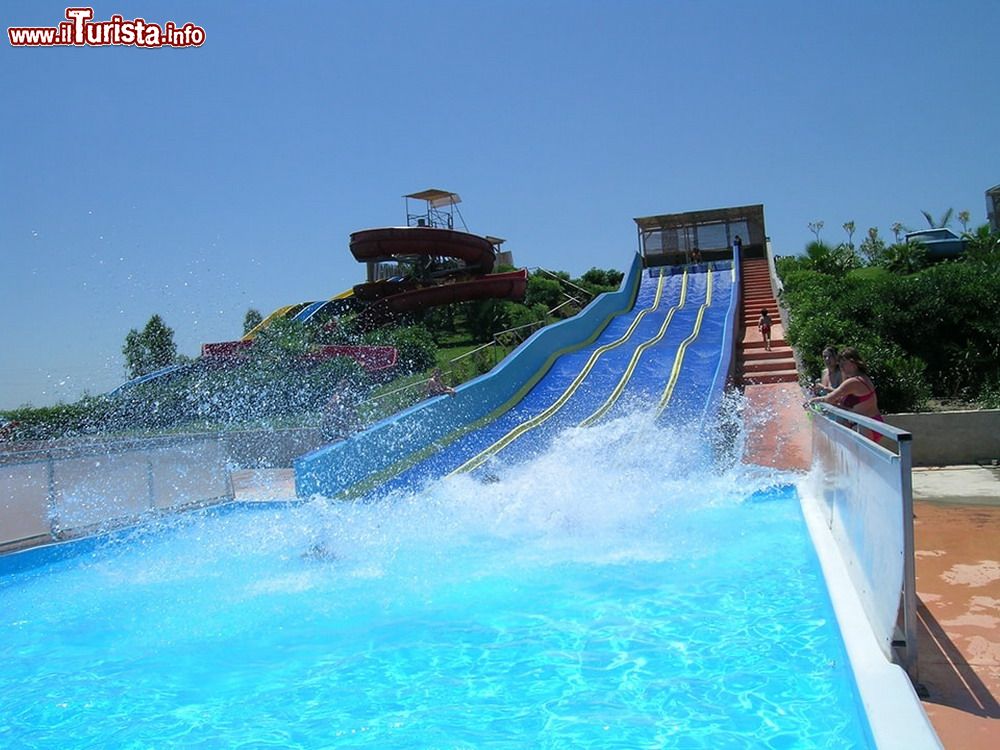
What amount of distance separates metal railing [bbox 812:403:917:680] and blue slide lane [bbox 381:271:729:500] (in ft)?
20.2

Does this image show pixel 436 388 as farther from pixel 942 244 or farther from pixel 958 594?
pixel 942 244

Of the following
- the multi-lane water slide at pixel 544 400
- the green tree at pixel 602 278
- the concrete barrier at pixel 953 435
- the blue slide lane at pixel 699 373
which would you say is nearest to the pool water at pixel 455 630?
the multi-lane water slide at pixel 544 400

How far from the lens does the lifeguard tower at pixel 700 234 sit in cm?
2977

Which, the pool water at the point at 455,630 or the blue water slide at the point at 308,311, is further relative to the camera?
the blue water slide at the point at 308,311

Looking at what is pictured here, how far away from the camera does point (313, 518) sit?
29.2 feet

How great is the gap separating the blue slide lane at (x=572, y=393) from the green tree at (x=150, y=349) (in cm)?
1301

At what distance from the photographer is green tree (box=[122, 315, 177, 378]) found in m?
24.3

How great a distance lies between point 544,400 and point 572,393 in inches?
24.1

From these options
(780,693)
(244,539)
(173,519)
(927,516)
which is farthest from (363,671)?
(173,519)

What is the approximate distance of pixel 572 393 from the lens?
14438mm

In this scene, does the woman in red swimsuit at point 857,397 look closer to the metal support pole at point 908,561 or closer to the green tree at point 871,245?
the metal support pole at point 908,561

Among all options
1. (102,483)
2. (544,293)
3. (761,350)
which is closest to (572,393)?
(761,350)

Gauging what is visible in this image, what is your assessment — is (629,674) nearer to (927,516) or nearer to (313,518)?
(927,516)

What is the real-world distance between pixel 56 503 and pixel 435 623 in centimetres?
493
